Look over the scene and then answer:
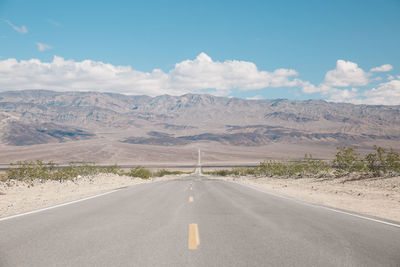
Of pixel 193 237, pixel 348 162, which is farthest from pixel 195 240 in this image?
pixel 348 162

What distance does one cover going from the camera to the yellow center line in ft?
19.1

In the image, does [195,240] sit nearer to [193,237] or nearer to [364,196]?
[193,237]

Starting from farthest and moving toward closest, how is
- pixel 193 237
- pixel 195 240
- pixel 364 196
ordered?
pixel 364 196 → pixel 193 237 → pixel 195 240

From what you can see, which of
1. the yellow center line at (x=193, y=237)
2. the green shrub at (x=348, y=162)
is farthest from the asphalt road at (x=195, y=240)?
the green shrub at (x=348, y=162)

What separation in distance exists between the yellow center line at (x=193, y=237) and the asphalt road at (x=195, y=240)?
0.06 feet

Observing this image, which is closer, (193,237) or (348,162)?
(193,237)

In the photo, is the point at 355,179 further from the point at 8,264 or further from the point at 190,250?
the point at 8,264

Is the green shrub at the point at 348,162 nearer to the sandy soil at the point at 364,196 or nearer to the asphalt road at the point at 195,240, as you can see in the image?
the sandy soil at the point at 364,196

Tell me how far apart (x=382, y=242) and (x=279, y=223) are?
8.02 ft

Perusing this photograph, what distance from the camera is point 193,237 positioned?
6.42 metres

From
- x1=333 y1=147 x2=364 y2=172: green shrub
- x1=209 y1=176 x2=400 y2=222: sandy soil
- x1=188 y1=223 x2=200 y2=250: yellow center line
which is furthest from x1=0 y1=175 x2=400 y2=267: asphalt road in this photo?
x1=333 y1=147 x2=364 y2=172: green shrub

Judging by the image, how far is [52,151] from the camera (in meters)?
162

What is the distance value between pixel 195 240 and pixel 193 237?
0.24 metres

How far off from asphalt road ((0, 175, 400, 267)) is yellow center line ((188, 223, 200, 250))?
0.02 m
